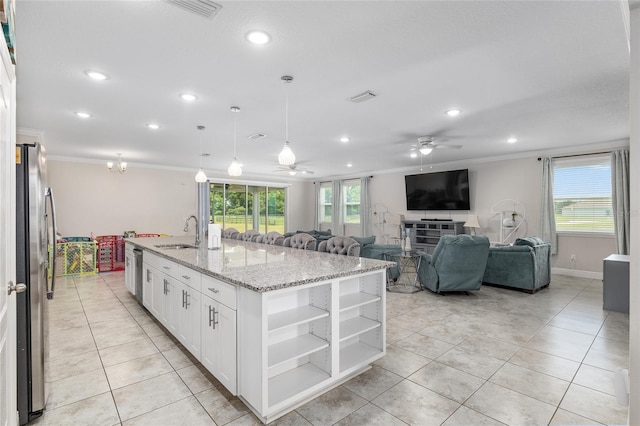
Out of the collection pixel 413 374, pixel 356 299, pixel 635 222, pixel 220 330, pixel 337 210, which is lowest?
pixel 413 374

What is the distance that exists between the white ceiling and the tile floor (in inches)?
100

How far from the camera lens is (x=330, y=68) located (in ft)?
9.18

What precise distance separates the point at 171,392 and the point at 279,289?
48.3 inches

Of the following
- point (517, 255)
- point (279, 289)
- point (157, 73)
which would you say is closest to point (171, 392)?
point (279, 289)

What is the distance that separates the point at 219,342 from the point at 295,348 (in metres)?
0.55

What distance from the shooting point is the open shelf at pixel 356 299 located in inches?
96.0

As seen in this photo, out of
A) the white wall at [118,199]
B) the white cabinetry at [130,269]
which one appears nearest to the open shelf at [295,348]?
the white cabinetry at [130,269]

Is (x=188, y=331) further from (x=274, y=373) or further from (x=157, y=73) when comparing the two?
(x=157, y=73)

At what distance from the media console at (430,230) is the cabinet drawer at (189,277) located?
241 inches

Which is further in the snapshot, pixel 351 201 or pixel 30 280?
pixel 351 201

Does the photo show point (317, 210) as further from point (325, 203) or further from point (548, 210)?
point (548, 210)

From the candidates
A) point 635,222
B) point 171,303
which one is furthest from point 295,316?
point 635,222

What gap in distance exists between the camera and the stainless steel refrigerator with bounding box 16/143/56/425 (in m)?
1.92

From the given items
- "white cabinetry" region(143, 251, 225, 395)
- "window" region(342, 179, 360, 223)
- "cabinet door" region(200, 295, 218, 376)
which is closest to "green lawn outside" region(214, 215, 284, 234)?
"window" region(342, 179, 360, 223)
